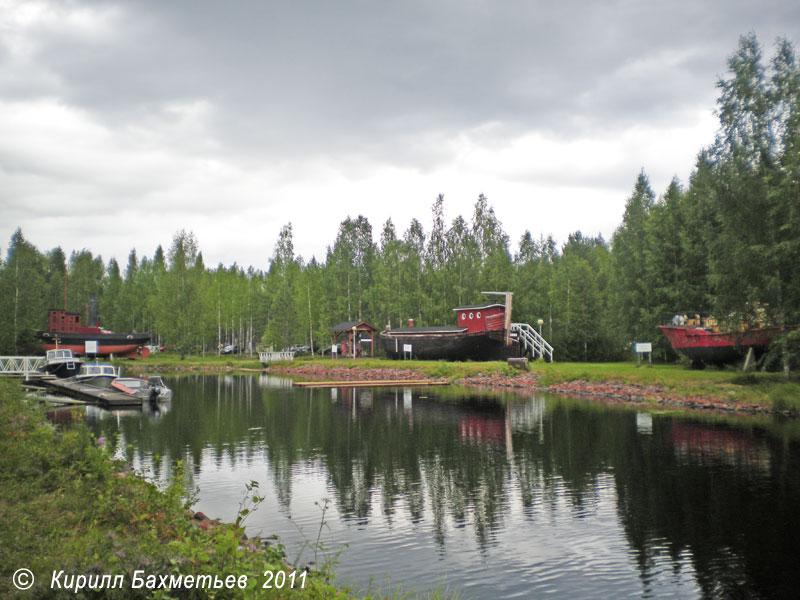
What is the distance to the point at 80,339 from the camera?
67125 mm

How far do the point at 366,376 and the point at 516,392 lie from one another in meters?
19.6

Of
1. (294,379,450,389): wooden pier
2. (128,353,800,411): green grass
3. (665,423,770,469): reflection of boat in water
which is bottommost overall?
(294,379,450,389): wooden pier

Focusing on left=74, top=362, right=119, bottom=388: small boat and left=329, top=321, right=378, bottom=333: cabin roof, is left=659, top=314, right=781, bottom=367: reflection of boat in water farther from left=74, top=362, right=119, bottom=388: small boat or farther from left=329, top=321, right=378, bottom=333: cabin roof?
left=74, top=362, right=119, bottom=388: small boat

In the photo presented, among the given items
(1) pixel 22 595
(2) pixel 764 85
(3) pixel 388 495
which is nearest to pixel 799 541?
(3) pixel 388 495

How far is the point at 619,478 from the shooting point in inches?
632

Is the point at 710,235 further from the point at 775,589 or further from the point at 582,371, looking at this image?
the point at 775,589

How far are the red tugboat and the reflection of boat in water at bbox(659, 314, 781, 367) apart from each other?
2375 inches

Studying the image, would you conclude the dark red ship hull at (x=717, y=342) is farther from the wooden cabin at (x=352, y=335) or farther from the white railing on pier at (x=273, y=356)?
the white railing on pier at (x=273, y=356)

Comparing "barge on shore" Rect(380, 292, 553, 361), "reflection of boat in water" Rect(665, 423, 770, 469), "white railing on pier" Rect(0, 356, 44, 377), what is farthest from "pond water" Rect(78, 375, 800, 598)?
"barge on shore" Rect(380, 292, 553, 361)

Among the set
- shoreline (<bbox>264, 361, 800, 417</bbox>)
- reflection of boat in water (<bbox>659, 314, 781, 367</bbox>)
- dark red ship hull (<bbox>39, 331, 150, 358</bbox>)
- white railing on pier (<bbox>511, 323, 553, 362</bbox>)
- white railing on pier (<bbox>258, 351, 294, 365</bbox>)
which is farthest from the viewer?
white railing on pier (<bbox>258, 351, 294, 365</bbox>)

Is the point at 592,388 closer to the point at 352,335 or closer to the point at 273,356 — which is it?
the point at 352,335

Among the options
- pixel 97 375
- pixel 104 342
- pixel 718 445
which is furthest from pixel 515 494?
pixel 104 342

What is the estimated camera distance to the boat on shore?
54.0 metres

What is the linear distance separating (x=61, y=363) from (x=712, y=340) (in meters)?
50.2
